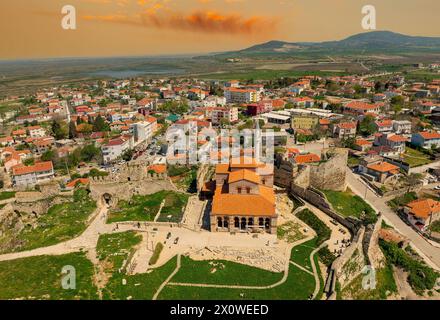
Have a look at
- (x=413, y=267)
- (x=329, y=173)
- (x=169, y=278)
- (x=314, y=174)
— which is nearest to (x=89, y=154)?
(x=314, y=174)

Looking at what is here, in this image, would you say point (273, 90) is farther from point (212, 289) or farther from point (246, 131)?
point (212, 289)

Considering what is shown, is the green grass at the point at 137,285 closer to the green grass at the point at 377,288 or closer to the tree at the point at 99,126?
the green grass at the point at 377,288

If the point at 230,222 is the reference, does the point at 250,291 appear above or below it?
below

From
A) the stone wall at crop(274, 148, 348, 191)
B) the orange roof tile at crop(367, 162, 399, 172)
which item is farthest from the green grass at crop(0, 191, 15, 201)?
the orange roof tile at crop(367, 162, 399, 172)

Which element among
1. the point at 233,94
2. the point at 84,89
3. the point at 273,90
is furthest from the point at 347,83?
the point at 84,89

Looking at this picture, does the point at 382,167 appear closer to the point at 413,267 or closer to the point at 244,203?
the point at 413,267

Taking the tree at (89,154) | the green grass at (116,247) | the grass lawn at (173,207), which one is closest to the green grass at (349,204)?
the grass lawn at (173,207)
